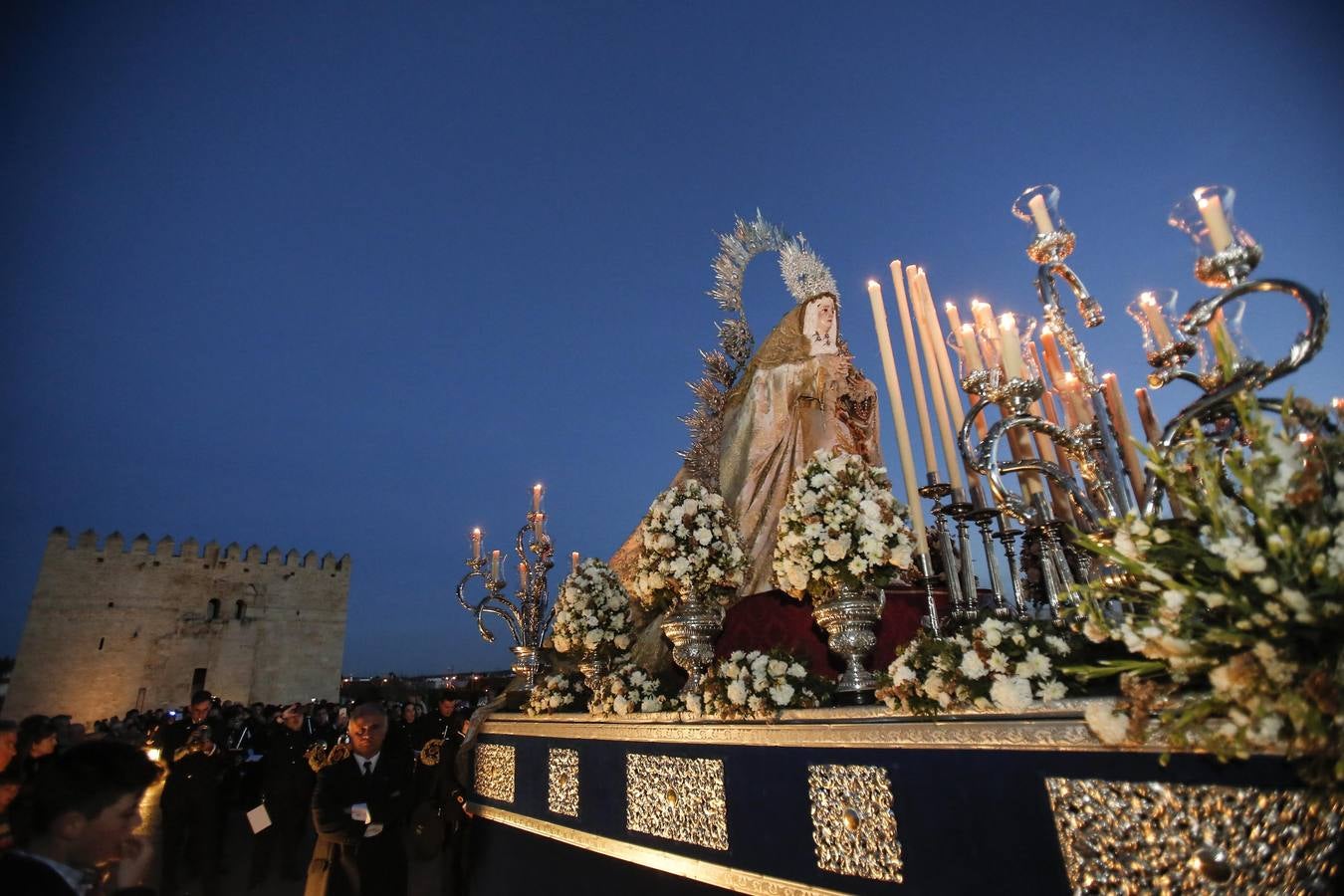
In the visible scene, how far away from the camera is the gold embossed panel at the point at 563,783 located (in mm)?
4977

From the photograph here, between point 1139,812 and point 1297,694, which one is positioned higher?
point 1297,694

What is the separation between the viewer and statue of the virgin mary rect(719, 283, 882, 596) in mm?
6012

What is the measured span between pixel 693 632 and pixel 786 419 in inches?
104

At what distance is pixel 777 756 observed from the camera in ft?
10.6

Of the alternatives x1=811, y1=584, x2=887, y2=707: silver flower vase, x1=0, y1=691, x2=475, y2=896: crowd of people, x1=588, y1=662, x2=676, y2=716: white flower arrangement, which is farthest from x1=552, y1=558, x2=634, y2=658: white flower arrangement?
x1=811, y1=584, x2=887, y2=707: silver flower vase

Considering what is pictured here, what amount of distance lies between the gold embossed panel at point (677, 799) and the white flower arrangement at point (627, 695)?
336 mm

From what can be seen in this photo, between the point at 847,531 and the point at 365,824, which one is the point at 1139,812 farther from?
the point at 365,824

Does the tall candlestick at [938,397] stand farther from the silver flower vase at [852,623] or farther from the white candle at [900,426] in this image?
the silver flower vase at [852,623]

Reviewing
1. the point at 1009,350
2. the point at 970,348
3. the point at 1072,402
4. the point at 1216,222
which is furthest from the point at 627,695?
the point at 1216,222

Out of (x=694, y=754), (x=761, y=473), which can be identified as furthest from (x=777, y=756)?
(x=761, y=473)

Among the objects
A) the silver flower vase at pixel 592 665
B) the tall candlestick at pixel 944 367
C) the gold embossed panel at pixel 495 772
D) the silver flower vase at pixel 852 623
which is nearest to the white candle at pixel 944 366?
the tall candlestick at pixel 944 367

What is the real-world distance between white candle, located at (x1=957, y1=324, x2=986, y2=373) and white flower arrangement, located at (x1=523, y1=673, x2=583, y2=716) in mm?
4610

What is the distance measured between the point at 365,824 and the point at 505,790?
9.60 feet

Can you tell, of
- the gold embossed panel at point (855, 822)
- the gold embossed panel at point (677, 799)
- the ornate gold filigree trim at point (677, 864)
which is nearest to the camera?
the gold embossed panel at point (855, 822)
